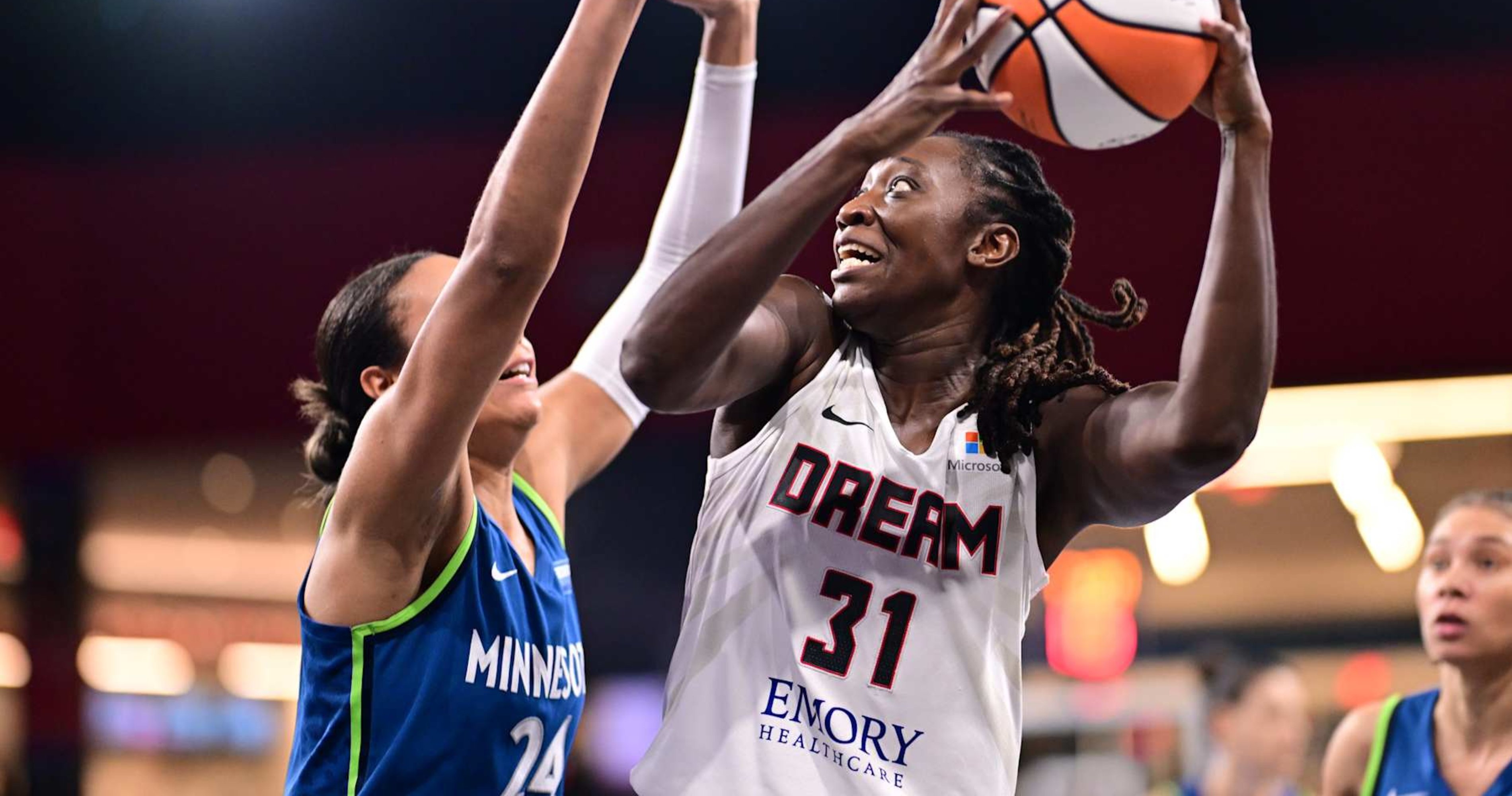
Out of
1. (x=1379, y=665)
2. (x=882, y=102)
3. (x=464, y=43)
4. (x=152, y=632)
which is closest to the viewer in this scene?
(x=882, y=102)

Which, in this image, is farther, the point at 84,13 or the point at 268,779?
the point at 268,779

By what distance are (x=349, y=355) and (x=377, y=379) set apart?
74 mm

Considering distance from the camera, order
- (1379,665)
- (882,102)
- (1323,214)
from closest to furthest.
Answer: (882,102) < (1323,214) < (1379,665)

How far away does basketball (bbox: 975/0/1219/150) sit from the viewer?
2016 mm

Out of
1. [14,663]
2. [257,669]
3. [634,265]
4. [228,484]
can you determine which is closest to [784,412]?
[634,265]

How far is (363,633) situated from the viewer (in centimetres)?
238

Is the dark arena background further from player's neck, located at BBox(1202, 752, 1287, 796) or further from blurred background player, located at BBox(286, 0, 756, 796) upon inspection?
blurred background player, located at BBox(286, 0, 756, 796)

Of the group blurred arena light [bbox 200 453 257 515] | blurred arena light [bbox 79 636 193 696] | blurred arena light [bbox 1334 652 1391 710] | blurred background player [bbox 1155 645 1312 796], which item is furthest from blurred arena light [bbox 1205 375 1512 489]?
blurred arena light [bbox 79 636 193 696]

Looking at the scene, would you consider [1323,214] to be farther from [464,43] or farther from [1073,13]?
[1073,13]

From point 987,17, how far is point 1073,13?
0.42 ft

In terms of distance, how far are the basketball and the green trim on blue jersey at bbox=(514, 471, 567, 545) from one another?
1.26 meters

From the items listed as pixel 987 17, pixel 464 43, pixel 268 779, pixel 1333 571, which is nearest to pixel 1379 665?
pixel 1333 571

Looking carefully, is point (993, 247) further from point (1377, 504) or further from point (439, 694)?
point (1377, 504)

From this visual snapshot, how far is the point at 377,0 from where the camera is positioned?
732 centimetres
